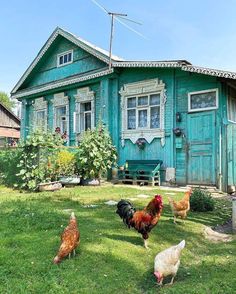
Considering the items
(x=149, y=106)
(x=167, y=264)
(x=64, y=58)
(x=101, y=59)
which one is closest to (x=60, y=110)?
(x=64, y=58)

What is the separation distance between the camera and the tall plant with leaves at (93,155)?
1056cm

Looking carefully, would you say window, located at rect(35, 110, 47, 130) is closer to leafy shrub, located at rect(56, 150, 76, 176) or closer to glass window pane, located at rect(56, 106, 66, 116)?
glass window pane, located at rect(56, 106, 66, 116)

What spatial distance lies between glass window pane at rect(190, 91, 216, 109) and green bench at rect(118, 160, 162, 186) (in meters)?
2.30

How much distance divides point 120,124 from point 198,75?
145 inches

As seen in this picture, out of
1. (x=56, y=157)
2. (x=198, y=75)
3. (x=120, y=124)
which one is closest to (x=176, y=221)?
(x=56, y=157)

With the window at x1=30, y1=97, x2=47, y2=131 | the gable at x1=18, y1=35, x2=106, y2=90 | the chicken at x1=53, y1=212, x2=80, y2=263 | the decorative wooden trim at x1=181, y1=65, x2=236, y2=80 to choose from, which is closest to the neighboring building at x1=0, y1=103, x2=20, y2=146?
the gable at x1=18, y1=35, x2=106, y2=90

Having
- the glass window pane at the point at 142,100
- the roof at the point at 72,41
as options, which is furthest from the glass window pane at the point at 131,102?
the roof at the point at 72,41

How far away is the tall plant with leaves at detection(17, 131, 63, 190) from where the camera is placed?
984 cm

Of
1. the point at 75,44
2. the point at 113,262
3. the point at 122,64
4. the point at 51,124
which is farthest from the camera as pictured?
the point at 51,124

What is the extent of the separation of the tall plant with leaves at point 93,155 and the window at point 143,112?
1819mm

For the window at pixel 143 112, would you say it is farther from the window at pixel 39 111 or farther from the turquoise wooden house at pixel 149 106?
the window at pixel 39 111

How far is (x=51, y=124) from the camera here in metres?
16.2

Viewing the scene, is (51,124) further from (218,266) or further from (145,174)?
(218,266)

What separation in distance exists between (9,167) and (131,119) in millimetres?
4841
